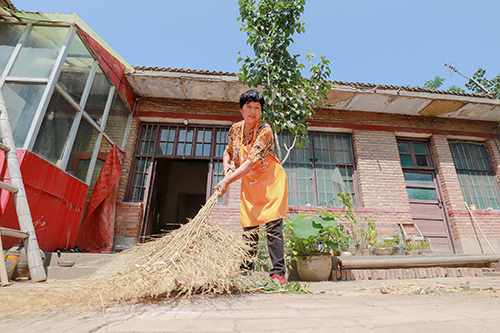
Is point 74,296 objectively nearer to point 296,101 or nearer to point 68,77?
point 296,101

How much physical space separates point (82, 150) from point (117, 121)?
1.47 m

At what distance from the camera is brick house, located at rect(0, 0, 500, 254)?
16.2 ft

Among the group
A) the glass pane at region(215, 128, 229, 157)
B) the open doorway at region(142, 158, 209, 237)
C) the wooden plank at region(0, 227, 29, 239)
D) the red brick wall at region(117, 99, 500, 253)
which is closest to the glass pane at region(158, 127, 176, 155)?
the red brick wall at region(117, 99, 500, 253)

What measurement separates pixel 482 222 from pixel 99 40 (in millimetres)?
10285

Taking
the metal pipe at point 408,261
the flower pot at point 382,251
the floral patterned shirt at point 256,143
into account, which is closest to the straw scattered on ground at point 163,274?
the floral patterned shirt at point 256,143

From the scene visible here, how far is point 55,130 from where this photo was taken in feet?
13.6

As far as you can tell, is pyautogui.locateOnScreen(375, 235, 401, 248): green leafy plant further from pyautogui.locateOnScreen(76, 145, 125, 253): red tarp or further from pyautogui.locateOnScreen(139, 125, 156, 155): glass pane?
pyautogui.locateOnScreen(139, 125, 156, 155): glass pane

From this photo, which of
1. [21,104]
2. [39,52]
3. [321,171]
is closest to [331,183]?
[321,171]

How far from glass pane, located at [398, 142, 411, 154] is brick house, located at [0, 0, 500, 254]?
0.03m

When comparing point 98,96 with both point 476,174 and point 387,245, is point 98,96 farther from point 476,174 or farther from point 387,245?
point 476,174

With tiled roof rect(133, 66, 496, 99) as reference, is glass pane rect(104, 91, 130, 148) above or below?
below

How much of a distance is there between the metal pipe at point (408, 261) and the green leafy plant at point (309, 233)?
1.43 feet

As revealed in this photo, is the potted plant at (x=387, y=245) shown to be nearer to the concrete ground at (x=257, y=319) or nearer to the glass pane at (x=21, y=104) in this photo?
the concrete ground at (x=257, y=319)

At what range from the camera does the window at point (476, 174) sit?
7.16 meters
